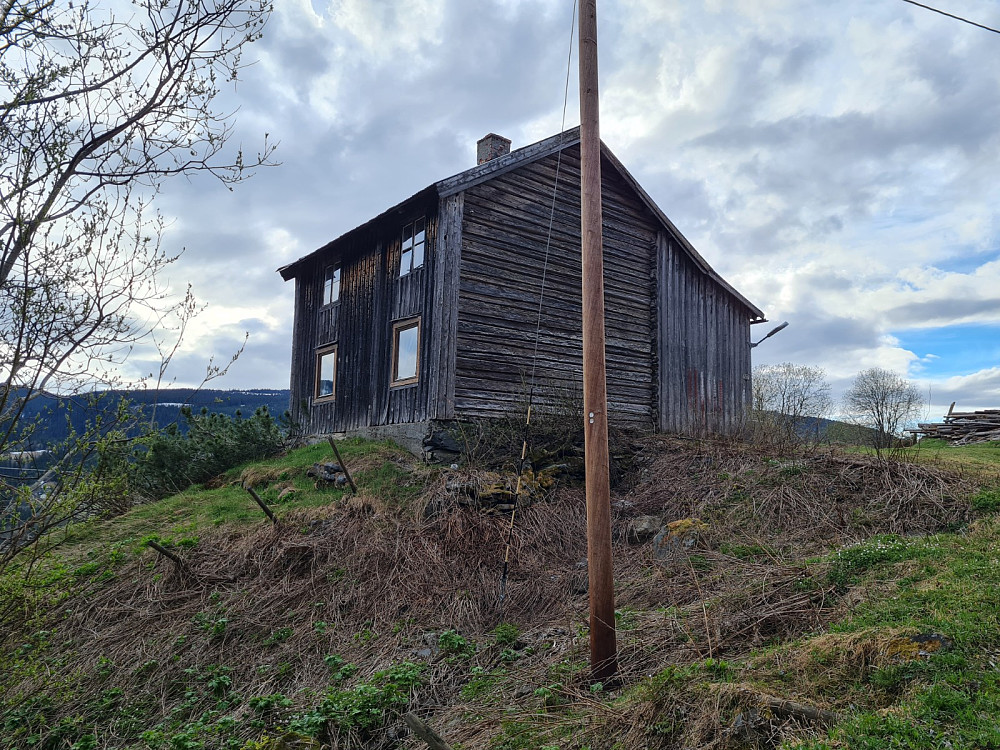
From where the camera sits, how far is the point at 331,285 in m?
19.9

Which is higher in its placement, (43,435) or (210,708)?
(43,435)

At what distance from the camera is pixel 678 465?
1259 cm

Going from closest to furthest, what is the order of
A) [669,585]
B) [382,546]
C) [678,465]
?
[669,585]
[382,546]
[678,465]

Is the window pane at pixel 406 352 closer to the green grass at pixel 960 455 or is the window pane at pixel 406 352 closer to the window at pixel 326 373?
the window at pixel 326 373

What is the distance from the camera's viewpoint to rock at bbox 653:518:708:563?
349 inches

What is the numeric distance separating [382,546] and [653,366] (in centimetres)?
1020

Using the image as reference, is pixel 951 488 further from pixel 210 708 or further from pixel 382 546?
pixel 210 708

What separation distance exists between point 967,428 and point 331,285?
2211 centimetres

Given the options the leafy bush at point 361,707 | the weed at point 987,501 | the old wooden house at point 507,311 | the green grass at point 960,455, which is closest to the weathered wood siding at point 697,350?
the old wooden house at point 507,311

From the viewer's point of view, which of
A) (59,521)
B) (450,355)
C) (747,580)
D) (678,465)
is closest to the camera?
(59,521)

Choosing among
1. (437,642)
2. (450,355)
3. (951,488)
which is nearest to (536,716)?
(437,642)

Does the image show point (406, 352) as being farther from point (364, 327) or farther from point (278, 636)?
point (278, 636)

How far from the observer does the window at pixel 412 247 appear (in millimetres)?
15781

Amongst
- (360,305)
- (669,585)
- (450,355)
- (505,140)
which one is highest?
(505,140)
